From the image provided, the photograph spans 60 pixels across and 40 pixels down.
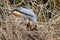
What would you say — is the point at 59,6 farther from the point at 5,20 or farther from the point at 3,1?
the point at 5,20

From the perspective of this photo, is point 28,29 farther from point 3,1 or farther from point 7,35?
point 3,1

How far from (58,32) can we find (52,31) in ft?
0.36

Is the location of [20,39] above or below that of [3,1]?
below

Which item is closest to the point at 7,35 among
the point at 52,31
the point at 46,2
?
the point at 52,31

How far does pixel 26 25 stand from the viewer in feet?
8.13

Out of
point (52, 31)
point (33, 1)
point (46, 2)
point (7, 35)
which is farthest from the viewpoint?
point (46, 2)

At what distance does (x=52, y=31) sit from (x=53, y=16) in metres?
0.52

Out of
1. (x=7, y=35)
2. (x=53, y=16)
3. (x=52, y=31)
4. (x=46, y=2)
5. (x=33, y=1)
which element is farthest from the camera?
(x=46, y=2)

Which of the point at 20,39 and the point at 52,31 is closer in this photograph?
the point at 20,39

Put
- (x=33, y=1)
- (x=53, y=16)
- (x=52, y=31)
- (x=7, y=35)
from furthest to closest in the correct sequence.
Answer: (x=33, y=1), (x=53, y=16), (x=52, y=31), (x=7, y=35)

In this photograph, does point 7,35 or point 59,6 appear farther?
point 59,6

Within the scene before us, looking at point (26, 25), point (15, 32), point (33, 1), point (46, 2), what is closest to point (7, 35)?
point (15, 32)

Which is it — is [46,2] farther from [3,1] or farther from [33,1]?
[3,1]

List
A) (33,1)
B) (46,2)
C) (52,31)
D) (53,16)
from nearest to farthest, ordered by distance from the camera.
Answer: (52,31) < (53,16) < (33,1) < (46,2)
